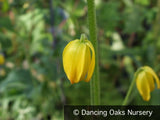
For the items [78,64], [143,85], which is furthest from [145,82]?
[78,64]

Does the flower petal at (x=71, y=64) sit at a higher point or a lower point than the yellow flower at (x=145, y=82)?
higher

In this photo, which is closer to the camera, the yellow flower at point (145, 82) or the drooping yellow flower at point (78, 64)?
the drooping yellow flower at point (78, 64)

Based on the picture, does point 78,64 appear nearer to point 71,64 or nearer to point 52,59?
point 71,64

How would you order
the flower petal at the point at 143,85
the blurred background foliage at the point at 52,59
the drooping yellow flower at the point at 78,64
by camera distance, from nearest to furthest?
the drooping yellow flower at the point at 78,64
the flower petal at the point at 143,85
the blurred background foliage at the point at 52,59

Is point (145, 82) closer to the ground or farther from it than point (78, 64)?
closer to the ground

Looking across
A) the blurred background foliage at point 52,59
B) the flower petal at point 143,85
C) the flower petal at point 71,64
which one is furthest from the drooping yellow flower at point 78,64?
the blurred background foliage at point 52,59

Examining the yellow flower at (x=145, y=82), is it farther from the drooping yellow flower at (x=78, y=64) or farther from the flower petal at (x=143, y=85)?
the drooping yellow flower at (x=78, y=64)

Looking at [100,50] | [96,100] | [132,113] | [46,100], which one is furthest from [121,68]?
[96,100]

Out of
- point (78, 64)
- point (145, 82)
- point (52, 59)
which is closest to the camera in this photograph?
point (78, 64)

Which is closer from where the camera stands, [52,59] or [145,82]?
[145,82]
